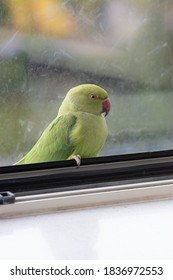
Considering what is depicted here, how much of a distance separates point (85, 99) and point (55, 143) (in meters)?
0.12

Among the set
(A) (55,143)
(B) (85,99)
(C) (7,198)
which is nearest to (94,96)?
(B) (85,99)

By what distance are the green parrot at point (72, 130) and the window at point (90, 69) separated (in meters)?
0.02

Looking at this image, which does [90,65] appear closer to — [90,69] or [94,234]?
[90,69]

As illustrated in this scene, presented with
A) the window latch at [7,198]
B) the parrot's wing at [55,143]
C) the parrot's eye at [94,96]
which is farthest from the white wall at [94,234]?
the parrot's eye at [94,96]

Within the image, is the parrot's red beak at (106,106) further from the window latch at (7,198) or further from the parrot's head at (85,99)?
the window latch at (7,198)

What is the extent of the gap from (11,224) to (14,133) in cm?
22

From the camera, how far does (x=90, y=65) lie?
1.11 meters

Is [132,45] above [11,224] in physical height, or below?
above

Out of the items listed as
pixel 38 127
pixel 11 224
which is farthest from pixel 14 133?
pixel 11 224

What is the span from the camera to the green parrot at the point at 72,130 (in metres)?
1.08

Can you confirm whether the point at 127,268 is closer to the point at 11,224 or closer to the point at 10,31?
the point at 11,224

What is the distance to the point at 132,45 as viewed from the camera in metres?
1.14

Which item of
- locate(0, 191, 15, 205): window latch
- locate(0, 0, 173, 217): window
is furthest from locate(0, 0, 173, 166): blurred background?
locate(0, 191, 15, 205): window latch

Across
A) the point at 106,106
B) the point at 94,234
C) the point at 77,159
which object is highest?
the point at 106,106
